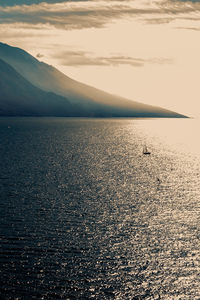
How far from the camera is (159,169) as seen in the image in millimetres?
127500

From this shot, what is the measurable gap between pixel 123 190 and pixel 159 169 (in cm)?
4306

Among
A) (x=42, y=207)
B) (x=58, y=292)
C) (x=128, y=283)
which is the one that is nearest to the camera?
(x=58, y=292)

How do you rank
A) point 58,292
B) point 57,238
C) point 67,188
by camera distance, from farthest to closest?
point 67,188
point 57,238
point 58,292

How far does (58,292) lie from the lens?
34844 millimetres

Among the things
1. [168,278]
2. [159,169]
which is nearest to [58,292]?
[168,278]

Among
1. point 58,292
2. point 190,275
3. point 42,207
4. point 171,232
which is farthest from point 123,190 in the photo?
point 58,292

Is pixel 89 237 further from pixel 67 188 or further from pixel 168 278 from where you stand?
pixel 67 188

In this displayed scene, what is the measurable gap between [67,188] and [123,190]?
1308 cm

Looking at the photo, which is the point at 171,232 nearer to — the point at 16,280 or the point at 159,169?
the point at 16,280

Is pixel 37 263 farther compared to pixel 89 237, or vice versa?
pixel 89 237

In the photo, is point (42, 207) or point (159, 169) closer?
point (42, 207)

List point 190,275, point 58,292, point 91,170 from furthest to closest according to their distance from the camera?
1. point 91,170
2. point 190,275
3. point 58,292

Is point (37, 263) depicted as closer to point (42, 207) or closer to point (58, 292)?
point (58, 292)

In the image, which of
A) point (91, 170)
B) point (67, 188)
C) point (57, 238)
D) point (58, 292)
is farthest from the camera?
point (91, 170)
